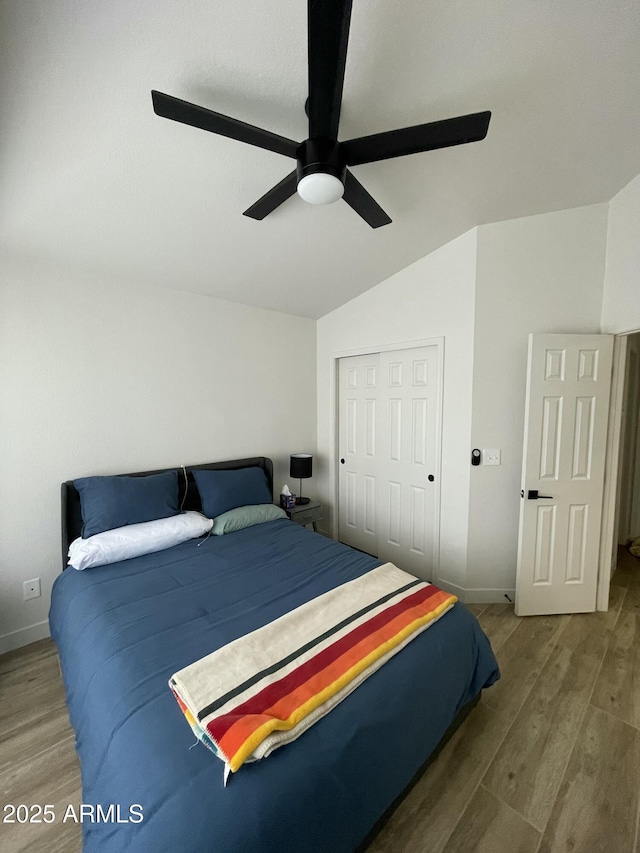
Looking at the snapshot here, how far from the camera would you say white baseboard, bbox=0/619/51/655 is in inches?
82.9

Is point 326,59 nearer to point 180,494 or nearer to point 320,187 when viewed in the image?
point 320,187

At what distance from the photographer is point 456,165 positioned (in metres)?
1.85

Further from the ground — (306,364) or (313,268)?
(313,268)

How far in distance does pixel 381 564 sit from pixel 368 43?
236 centimetres

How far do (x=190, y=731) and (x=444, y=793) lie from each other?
1.12m

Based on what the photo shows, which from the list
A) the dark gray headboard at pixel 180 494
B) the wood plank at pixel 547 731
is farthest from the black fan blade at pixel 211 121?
the wood plank at pixel 547 731

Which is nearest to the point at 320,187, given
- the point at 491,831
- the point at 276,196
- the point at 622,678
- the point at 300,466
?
the point at 276,196

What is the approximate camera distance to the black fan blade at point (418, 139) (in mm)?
1157

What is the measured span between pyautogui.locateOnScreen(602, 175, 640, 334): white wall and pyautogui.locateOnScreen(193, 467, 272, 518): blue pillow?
284 centimetres

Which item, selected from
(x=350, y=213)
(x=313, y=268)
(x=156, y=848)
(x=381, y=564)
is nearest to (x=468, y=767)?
(x=381, y=564)

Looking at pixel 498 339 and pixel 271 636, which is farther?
pixel 498 339

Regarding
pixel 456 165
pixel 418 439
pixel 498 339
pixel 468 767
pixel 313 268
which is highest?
pixel 456 165

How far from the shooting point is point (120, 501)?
224cm

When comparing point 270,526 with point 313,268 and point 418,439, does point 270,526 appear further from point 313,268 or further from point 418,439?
point 313,268
